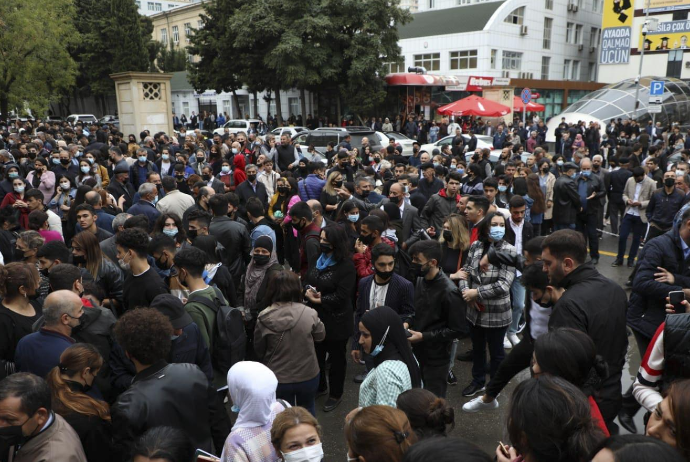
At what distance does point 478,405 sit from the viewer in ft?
15.5

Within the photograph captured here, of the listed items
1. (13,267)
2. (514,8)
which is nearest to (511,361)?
(13,267)

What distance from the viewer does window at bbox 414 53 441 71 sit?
41.6m

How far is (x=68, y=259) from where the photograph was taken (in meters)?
4.80

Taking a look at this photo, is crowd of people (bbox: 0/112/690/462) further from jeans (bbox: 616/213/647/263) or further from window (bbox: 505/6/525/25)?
window (bbox: 505/6/525/25)

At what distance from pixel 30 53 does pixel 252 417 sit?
27525mm

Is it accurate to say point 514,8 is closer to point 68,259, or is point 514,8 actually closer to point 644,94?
point 644,94

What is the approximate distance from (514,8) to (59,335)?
148 feet

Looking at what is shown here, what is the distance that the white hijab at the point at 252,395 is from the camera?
9.09ft

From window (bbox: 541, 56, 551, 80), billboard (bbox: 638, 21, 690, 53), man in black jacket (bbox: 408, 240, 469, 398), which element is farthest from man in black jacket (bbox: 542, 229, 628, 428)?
window (bbox: 541, 56, 551, 80)

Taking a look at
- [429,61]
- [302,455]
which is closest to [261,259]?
[302,455]

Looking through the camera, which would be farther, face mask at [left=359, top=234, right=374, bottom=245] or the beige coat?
face mask at [left=359, top=234, right=374, bottom=245]

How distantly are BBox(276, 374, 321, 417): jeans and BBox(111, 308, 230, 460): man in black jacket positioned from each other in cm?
100

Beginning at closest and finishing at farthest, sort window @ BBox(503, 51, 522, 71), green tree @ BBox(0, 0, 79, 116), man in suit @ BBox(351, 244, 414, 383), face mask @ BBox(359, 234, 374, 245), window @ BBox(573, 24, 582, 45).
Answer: man in suit @ BBox(351, 244, 414, 383) < face mask @ BBox(359, 234, 374, 245) < green tree @ BBox(0, 0, 79, 116) < window @ BBox(503, 51, 522, 71) < window @ BBox(573, 24, 582, 45)

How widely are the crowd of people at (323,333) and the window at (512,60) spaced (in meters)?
36.7
